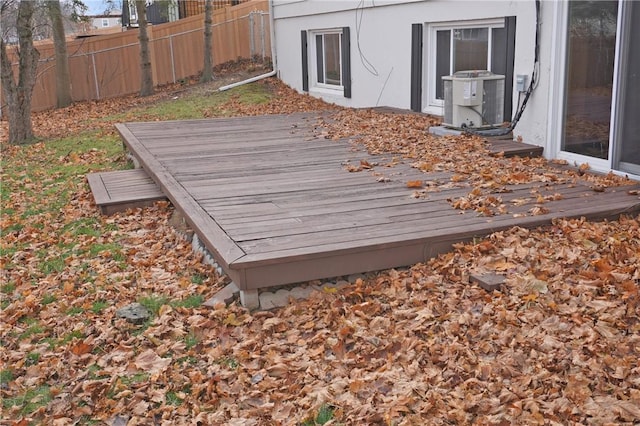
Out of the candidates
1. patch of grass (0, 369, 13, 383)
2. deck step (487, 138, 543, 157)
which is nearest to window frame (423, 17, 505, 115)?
deck step (487, 138, 543, 157)

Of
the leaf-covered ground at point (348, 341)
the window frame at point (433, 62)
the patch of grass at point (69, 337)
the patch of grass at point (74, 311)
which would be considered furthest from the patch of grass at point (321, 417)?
the window frame at point (433, 62)

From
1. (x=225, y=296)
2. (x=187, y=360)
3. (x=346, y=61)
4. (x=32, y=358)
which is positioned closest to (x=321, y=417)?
(x=187, y=360)

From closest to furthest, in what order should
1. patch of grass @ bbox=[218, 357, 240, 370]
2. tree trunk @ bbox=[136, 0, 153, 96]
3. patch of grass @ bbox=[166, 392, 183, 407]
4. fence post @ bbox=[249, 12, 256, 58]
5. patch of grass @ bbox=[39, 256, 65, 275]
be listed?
1. patch of grass @ bbox=[166, 392, 183, 407]
2. patch of grass @ bbox=[218, 357, 240, 370]
3. patch of grass @ bbox=[39, 256, 65, 275]
4. tree trunk @ bbox=[136, 0, 153, 96]
5. fence post @ bbox=[249, 12, 256, 58]

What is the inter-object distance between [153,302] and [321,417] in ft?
6.16

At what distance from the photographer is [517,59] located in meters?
7.89

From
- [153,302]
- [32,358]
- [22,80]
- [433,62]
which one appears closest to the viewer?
[32,358]

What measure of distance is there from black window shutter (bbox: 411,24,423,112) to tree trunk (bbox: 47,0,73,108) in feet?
35.1

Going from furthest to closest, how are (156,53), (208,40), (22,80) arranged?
(156,53)
(208,40)
(22,80)

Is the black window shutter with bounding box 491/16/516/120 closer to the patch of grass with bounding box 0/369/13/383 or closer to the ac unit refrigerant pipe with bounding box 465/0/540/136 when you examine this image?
the ac unit refrigerant pipe with bounding box 465/0/540/136

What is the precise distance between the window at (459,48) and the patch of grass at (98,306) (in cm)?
605

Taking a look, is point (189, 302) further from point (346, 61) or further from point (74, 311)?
point (346, 61)

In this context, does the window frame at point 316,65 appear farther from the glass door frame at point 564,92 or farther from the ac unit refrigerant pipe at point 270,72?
the glass door frame at point 564,92

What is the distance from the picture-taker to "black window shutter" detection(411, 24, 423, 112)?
406 inches

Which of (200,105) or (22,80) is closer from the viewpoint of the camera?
(22,80)
